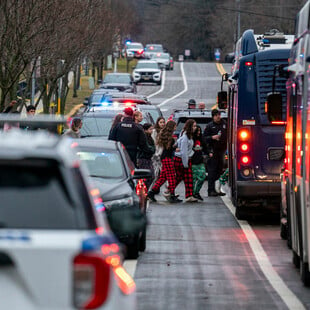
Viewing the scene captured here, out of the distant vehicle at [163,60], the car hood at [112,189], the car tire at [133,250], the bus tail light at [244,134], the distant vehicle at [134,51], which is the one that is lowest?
the car tire at [133,250]

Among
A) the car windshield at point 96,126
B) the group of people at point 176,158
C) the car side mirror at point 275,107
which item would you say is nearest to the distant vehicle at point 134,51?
the car windshield at point 96,126

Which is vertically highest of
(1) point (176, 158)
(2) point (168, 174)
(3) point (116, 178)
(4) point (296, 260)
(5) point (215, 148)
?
(3) point (116, 178)

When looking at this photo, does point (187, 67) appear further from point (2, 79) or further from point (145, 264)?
point (145, 264)

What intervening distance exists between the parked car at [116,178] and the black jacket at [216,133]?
839 cm

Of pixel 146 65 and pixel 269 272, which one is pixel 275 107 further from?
pixel 146 65

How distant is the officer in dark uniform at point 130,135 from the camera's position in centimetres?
1920

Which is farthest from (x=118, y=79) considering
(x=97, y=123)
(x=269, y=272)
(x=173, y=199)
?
(x=269, y=272)

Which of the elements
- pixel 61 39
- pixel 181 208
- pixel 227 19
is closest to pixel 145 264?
pixel 181 208

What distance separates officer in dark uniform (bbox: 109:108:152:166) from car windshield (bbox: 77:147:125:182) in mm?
4546

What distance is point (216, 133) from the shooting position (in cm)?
2352

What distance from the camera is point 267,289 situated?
11633 millimetres

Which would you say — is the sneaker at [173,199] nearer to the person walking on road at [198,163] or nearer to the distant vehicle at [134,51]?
the person walking on road at [198,163]

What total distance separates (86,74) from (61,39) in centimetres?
5848

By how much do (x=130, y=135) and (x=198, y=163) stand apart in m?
3.20
